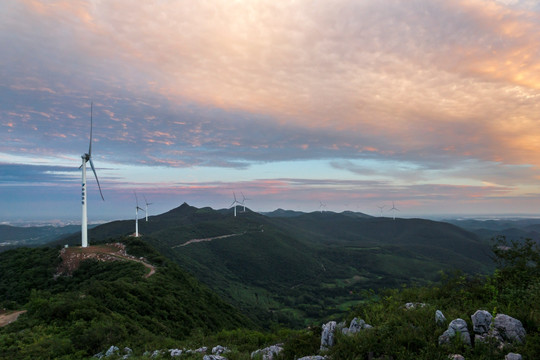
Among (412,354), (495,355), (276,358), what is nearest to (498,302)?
(495,355)

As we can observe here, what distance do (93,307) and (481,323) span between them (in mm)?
33452

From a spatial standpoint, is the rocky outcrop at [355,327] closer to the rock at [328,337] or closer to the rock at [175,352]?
the rock at [328,337]

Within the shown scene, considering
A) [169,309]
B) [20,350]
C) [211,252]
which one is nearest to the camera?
[20,350]

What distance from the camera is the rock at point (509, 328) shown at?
10108 mm

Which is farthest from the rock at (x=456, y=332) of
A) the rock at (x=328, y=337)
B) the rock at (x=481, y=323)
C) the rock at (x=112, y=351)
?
the rock at (x=112, y=351)

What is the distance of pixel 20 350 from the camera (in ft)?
63.2

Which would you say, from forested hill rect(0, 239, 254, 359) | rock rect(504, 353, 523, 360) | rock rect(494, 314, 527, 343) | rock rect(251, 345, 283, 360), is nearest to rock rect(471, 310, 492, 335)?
rock rect(494, 314, 527, 343)

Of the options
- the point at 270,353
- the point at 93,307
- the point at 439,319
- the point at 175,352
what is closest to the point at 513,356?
the point at 439,319

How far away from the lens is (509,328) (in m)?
10.3

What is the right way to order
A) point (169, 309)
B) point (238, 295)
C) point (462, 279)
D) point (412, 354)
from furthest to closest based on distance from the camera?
point (238, 295) < point (169, 309) < point (462, 279) < point (412, 354)

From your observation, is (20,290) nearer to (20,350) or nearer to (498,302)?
(20,350)

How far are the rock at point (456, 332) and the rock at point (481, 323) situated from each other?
0.37m

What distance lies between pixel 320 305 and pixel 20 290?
154 m

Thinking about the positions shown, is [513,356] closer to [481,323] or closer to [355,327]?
[481,323]
